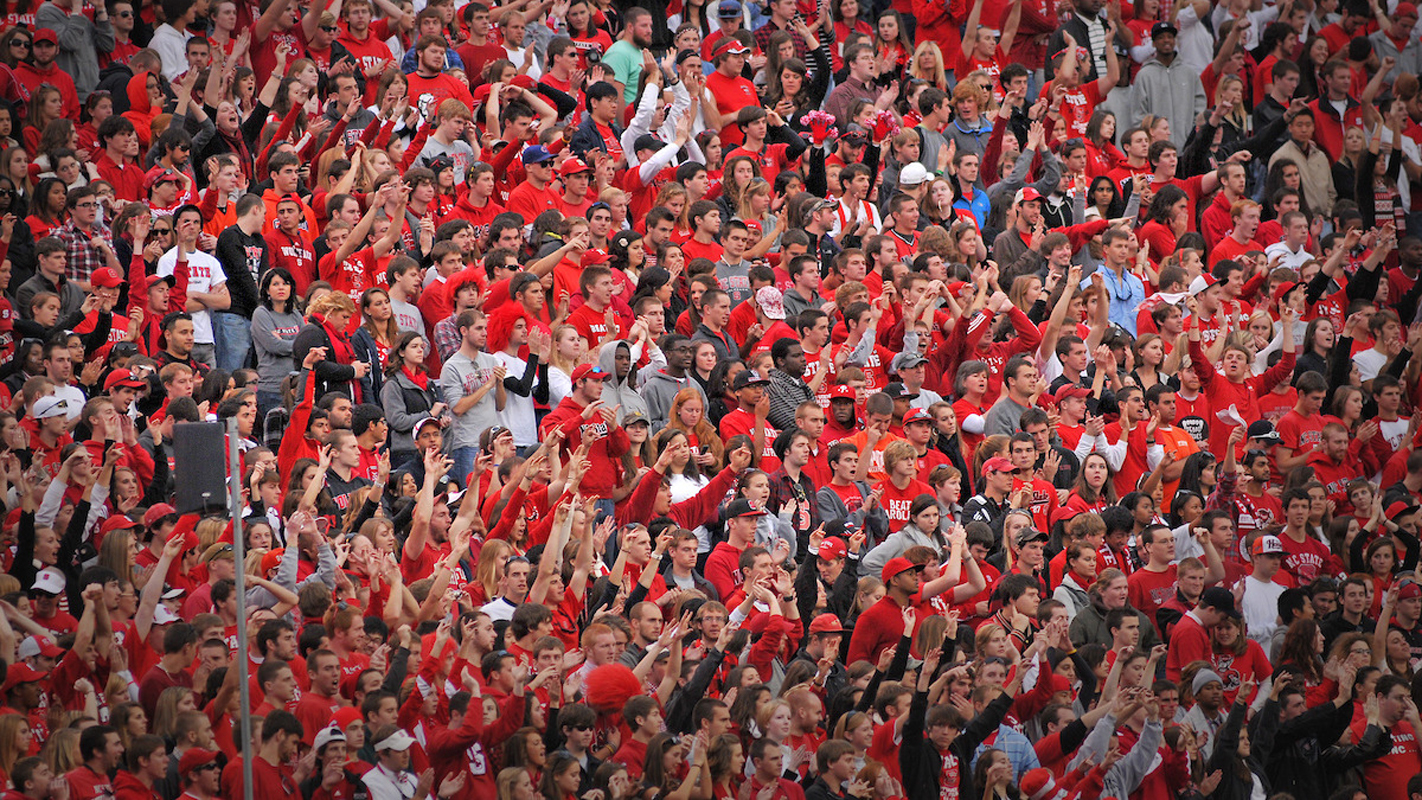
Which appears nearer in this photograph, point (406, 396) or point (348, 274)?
point (406, 396)

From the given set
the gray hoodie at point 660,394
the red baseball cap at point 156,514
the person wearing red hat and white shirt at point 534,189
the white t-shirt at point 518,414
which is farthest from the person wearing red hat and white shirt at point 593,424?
the person wearing red hat and white shirt at point 534,189

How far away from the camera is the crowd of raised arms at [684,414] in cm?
977

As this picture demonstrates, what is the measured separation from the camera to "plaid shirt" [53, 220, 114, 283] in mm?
12219

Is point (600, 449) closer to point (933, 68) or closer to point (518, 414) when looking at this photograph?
point (518, 414)

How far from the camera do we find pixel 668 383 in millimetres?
12469

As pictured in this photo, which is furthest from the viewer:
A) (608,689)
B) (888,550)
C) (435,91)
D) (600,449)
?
(435,91)

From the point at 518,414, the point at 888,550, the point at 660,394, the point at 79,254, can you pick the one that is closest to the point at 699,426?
the point at 660,394

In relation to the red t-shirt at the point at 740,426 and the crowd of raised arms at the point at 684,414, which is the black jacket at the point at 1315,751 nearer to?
the crowd of raised arms at the point at 684,414

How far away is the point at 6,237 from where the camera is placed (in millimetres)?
12117

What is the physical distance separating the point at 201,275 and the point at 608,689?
4152mm

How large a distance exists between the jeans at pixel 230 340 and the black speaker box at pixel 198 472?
3744mm

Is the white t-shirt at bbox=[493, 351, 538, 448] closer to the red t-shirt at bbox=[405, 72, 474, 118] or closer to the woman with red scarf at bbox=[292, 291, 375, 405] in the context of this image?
the woman with red scarf at bbox=[292, 291, 375, 405]

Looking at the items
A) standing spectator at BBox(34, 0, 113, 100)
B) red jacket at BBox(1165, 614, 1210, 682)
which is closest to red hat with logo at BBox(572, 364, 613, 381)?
red jacket at BBox(1165, 614, 1210, 682)

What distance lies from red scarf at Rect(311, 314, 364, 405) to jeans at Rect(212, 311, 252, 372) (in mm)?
527
